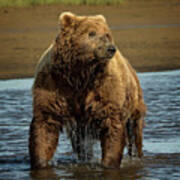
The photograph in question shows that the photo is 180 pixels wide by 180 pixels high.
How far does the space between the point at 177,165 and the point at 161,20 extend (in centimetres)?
1601

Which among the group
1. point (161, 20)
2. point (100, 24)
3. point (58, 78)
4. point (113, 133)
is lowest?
point (161, 20)

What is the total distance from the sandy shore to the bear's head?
24.6ft

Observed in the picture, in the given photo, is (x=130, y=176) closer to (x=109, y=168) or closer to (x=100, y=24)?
(x=109, y=168)

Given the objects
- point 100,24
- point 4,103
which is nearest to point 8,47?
point 4,103

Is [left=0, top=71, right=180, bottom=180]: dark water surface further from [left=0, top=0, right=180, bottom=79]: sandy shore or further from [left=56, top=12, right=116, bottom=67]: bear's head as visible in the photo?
[left=0, top=0, right=180, bottom=79]: sandy shore

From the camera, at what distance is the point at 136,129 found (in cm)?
734

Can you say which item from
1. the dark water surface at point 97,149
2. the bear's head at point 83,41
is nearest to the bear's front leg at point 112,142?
the dark water surface at point 97,149

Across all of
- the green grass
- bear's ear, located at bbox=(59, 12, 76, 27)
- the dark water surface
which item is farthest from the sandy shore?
bear's ear, located at bbox=(59, 12, 76, 27)

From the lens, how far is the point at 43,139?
20.8 ft

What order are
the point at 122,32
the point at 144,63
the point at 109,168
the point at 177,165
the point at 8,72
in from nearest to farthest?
the point at 109,168, the point at 177,165, the point at 8,72, the point at 144,63, the point at 122,32

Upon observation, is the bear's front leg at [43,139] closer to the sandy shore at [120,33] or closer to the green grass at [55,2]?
the sandy shore at [120,33]

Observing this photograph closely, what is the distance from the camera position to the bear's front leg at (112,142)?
6.40 m

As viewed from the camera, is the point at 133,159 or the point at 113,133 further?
the point at 133,159

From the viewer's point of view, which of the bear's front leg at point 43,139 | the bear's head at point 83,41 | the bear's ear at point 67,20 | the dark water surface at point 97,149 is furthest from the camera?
the dark water surface at point 97,149
